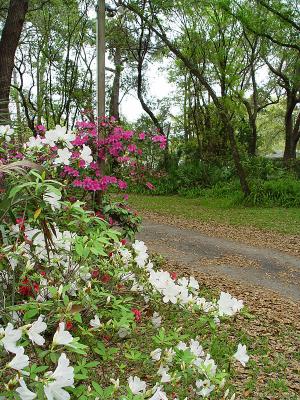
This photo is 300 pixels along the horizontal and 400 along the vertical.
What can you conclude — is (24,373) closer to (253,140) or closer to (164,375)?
(164,375)

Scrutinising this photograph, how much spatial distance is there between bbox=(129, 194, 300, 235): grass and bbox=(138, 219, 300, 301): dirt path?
160 centimetres

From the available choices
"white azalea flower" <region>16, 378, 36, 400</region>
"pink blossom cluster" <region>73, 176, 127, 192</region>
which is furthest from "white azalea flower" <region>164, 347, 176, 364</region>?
"pink blossom cluster" <region>73, 176, 127, 192</region>

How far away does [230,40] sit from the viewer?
17.5 m

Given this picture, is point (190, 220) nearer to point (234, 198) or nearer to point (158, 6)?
point (234, 198)

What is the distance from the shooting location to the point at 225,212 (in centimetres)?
1244

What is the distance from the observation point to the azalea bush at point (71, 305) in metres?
1.31

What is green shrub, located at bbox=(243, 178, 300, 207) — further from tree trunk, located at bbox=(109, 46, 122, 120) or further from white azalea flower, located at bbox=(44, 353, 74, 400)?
white azalea flower, located at bbox=(44, 353, 74, 400)

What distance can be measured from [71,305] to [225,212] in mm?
11143

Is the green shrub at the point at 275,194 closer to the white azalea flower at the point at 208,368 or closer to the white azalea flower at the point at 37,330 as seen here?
the white azalea flower at the point at 208,368


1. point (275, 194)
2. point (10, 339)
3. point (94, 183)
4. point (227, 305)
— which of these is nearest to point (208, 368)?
point (227, 305)

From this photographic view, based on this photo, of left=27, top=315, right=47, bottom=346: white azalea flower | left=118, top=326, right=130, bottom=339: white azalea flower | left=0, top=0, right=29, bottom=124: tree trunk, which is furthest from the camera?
left=0, top=0, right=29, bottom=124: tree trunk

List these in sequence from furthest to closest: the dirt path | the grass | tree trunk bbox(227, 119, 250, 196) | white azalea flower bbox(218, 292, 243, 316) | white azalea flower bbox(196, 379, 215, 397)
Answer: tree trunk bbox(227, 119, 250, 196), the grass, the dirt path, white azalea flower bbox(218, 292, 243, 316), white azalea flower bbox(196, 379, 215, 397)

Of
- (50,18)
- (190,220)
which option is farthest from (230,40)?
(190,220)

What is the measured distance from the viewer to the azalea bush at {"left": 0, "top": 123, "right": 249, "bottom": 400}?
1.31 m
